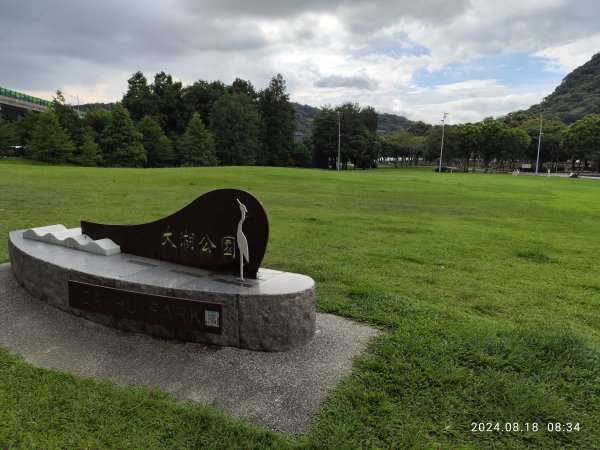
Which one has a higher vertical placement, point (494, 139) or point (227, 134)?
point (494, 139)

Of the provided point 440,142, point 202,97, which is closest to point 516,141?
point 440,142

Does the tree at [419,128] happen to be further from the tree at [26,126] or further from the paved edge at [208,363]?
the paved edge at [208,363]

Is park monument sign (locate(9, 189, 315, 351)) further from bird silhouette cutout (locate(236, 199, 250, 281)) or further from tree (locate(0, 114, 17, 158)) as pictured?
tree (locate(0, 114, 17, 158))

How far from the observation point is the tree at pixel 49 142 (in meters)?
38.6

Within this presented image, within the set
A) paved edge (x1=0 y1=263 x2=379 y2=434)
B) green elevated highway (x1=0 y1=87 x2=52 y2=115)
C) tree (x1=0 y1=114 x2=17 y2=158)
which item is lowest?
paved edge (x1=0 y1=263 x2=379 y2=434)

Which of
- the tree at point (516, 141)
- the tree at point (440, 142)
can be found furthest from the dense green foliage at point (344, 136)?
the tree at point (516, 141)

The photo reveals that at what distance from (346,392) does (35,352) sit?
2.88 m

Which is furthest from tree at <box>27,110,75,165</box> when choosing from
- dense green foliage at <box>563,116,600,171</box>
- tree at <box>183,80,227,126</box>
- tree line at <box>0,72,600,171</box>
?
dense green foliage at <box>563,116,600,171</box>

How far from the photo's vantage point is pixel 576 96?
10844cm

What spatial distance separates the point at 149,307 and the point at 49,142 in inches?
1641

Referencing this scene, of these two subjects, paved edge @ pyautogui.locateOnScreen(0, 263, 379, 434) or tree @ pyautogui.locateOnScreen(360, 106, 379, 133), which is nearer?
paved edge @ pyautogui.locateOnScreen(0, 263, 379, 434)

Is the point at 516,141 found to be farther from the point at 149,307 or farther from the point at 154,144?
the point at 149,307

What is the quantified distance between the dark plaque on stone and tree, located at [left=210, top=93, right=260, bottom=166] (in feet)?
166

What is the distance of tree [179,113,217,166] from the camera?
47969 mm
